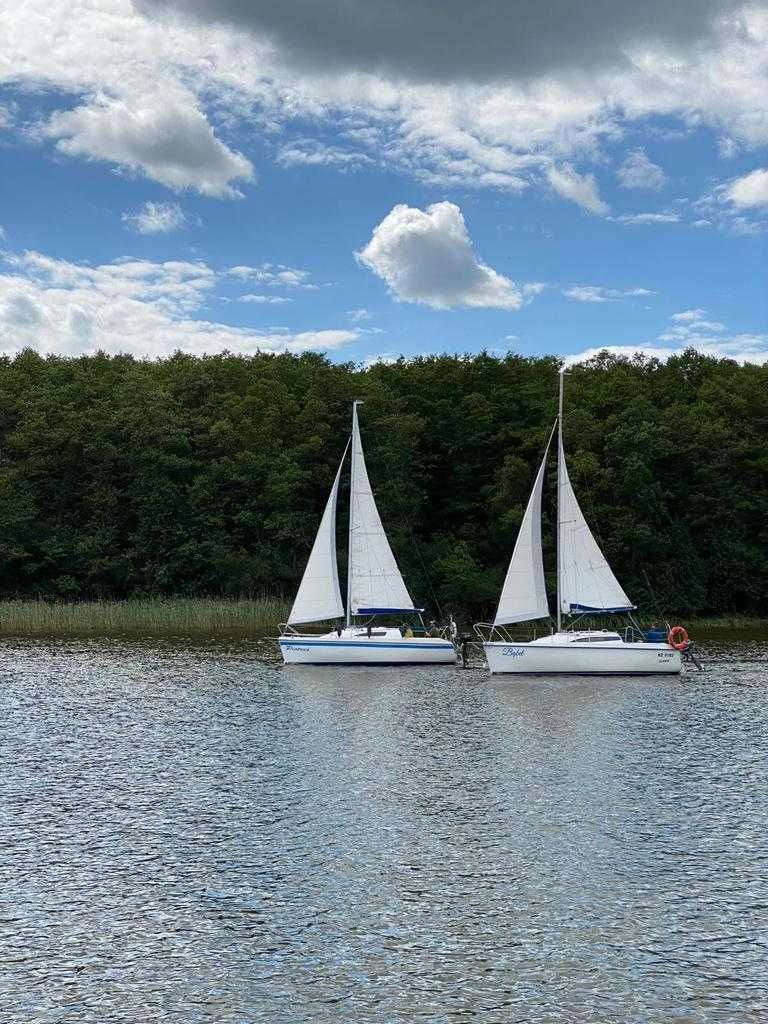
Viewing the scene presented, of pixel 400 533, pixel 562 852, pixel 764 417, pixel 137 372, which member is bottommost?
pixel 562 852

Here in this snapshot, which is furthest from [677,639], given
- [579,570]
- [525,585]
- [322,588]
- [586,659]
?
[322,588]

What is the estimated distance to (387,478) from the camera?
79.9m

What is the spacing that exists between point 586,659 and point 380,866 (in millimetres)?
26506

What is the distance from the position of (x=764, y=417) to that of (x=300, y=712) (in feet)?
206

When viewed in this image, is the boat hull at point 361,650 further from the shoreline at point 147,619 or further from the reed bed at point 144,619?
the reed bed at point 144,619

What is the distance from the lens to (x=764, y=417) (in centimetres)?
8312

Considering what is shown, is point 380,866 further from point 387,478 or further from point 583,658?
point 387,478

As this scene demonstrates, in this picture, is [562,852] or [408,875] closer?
[408,875]

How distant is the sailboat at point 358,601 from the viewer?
144 ft

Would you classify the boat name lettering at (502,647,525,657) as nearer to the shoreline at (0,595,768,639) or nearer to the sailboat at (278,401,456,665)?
the sailboat at (278,401,456,665)

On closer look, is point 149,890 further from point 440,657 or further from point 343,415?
point 343,415

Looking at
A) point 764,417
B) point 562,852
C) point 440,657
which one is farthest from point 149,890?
point 764,417

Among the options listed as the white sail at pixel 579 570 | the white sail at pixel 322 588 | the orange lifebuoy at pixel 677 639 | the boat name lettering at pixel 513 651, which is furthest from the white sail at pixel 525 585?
the white sail at pixel 322 588

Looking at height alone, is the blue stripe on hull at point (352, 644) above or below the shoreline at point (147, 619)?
below
